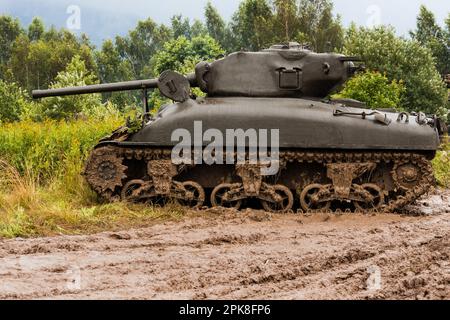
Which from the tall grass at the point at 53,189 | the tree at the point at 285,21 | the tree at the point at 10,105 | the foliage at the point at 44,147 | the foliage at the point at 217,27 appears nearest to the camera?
the tall grass at the point at 53,189

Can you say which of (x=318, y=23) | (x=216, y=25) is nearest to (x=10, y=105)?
(x=318, y=23)

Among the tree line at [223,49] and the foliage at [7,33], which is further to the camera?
the foliage at [7,33]

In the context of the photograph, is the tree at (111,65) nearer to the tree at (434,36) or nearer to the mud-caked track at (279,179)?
the tree at (434,36)

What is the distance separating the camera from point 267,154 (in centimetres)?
1241

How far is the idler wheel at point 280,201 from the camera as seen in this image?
12555mm

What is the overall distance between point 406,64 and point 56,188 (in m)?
29.6

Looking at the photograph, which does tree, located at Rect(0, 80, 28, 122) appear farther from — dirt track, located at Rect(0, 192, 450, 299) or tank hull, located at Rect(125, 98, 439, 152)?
dirt track, located at Rect(0, 192, 450, 299)

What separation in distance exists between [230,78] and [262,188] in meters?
2.00

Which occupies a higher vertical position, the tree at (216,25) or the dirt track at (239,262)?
the tree at (216,25)

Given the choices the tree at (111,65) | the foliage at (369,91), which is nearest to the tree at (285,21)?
the tree at (111,65)

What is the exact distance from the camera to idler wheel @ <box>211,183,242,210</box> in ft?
41.4

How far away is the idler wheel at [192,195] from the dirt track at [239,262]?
46.6 inches
